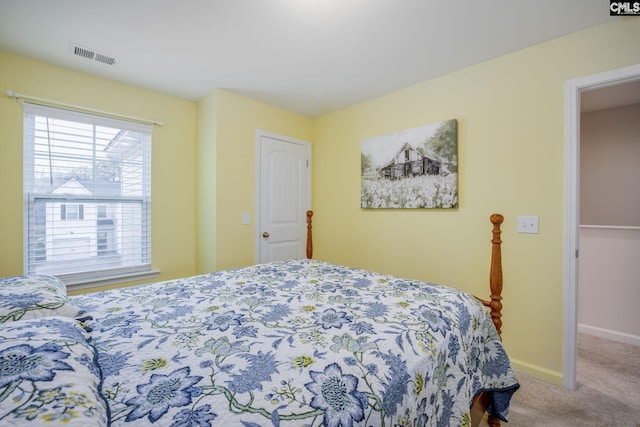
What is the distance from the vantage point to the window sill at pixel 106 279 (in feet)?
7.62

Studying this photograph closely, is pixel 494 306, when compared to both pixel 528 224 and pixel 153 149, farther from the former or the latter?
pixel 153 149

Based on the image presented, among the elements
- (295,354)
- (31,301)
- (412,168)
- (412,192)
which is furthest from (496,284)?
(31,301)

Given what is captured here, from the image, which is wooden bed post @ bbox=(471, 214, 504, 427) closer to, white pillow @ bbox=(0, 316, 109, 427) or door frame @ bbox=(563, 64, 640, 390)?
door frame @ bbox=(563, 64, 640, 390)

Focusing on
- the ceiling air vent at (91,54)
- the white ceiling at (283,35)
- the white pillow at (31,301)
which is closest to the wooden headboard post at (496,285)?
the white ceiling at (283,35)

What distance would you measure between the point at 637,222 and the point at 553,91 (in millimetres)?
1905

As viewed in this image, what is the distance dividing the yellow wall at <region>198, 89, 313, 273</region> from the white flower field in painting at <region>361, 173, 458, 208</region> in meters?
1.29

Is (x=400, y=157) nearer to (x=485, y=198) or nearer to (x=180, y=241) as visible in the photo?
(x=485, y=198)

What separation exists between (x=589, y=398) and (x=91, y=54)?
13.9 feet

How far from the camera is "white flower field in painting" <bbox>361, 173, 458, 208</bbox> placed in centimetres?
240

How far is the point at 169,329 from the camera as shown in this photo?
106 cm

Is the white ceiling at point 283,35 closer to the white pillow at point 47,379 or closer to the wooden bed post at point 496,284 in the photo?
the wooden bed post at point 496,284

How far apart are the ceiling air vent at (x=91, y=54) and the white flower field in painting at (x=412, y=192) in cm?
246

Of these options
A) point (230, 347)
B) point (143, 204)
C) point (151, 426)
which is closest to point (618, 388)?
point (230, 347)

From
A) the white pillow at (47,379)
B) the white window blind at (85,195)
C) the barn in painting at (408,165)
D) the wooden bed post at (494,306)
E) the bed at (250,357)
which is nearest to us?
the white pillow at (47,379)
